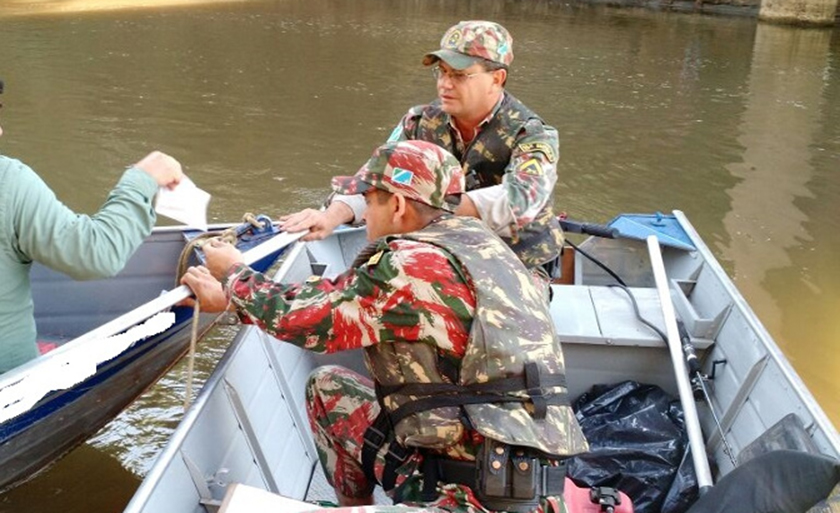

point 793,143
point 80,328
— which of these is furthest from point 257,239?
point 793,143

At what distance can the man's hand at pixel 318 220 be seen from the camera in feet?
11.5

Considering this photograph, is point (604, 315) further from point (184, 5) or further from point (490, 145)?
point (184, 5)

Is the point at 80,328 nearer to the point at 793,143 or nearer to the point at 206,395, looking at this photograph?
the point at 206,395

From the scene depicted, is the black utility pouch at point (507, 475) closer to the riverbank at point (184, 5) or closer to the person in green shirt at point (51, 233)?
the person in green shirt at point (51, 233)

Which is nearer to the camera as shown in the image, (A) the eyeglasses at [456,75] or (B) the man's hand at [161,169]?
(B) the man's hand at [161,169]

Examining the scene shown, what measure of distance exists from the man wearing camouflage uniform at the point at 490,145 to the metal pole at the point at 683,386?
635 millimetres

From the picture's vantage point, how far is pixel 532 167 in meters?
3.45

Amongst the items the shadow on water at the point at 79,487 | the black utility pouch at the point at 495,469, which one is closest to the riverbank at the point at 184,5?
the shadow on water at the point at 79,487

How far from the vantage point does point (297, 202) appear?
8.54m

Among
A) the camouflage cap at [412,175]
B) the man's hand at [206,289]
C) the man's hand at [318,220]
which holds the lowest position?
the man's hand at [318,220]

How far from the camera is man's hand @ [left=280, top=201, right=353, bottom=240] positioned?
11.5ft

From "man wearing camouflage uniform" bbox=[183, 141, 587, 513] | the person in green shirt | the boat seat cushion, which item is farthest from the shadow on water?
the boat seat cushion

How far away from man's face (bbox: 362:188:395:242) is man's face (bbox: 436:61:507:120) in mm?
1292

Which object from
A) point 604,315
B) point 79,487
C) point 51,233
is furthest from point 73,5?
point 51,233
